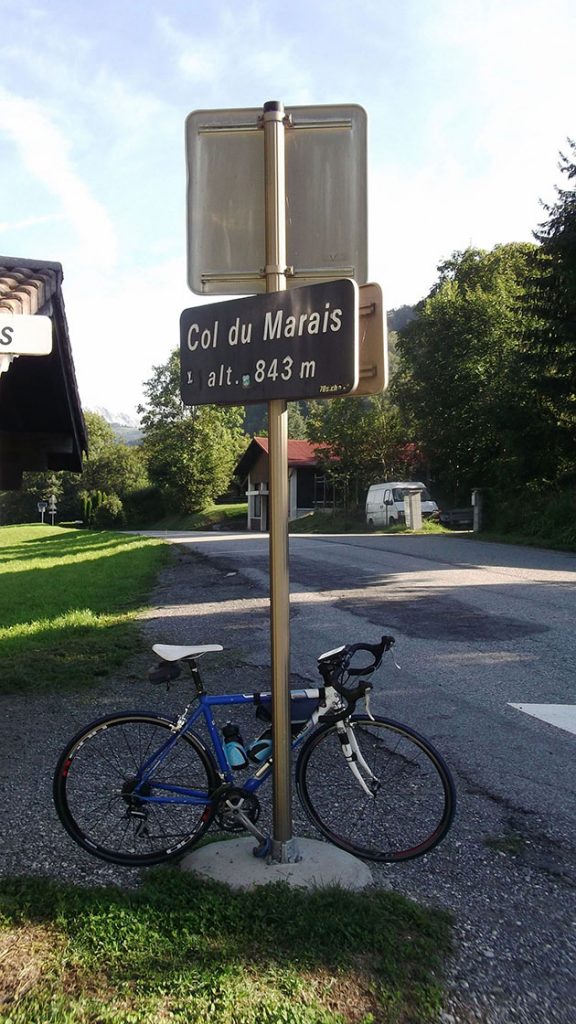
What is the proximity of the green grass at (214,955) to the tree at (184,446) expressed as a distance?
62089 mm

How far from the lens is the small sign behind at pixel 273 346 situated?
3109mm

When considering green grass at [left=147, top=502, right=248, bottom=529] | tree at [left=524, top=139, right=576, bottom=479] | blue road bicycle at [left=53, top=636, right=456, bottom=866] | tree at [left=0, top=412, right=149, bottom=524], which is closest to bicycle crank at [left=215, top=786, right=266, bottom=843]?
blue road bicycle at [left=53, top=636, right=456, bottom=866]

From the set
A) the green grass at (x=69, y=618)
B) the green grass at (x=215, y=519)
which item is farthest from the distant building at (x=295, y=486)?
the green grass at (x=69, y=618)

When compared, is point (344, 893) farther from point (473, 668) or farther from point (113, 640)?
point (113, 640)

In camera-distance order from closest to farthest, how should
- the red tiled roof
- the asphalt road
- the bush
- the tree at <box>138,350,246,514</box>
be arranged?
the asphalt road, the red tiled roof, the tree at <box>138,350,246,514</box>, the bush

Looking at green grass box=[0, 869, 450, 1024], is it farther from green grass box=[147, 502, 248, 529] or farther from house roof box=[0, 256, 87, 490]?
green grass box=[147, 502, 248, 529]

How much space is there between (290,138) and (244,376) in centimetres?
100

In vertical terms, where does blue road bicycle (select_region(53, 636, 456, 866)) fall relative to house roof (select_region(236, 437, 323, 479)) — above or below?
below

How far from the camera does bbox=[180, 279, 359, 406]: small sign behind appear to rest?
3.11 metres

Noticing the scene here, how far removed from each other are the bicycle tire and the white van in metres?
33.2

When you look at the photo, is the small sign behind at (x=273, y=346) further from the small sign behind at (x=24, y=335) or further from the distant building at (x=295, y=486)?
the distant building at (x=295, y=486)

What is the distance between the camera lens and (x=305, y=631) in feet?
30.8

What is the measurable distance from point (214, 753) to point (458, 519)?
33362 mm

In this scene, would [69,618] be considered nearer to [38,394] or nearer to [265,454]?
[38,394]
